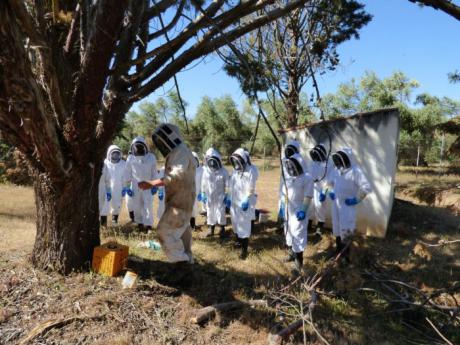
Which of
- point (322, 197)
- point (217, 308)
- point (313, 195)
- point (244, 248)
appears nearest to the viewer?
point (217, 308)

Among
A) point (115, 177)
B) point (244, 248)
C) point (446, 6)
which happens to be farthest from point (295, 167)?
point (115, 177)

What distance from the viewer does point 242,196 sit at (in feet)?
26.0

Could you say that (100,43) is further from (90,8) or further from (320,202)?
(320,202)

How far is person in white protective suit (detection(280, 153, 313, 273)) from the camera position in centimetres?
623

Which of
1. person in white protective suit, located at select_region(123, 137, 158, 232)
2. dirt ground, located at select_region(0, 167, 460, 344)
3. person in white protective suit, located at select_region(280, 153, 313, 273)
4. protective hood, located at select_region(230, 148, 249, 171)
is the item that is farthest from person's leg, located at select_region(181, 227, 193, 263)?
person in white protective suit, located at select_region(123, 137, 158, 232)

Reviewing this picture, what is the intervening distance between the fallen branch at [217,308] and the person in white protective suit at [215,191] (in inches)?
158

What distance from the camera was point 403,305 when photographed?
4.89 m

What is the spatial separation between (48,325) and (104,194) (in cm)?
530

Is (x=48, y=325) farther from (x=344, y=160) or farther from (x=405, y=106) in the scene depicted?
(x=405, y=106)

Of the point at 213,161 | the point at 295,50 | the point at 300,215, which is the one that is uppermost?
the point at 295,50

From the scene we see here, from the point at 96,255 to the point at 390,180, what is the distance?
666 cm

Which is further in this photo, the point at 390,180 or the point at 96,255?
the point at 390,180

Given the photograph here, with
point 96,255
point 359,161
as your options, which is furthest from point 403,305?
point 359,161

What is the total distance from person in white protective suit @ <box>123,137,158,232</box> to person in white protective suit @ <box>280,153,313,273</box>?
3387mm
